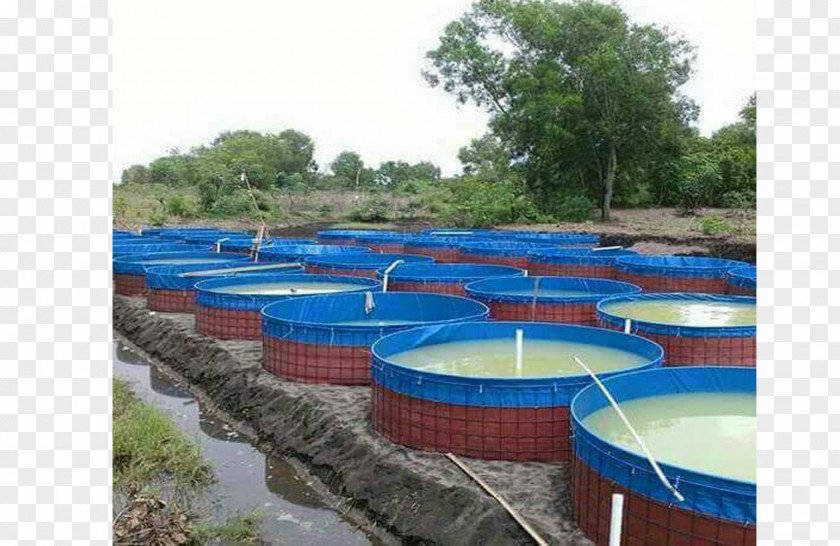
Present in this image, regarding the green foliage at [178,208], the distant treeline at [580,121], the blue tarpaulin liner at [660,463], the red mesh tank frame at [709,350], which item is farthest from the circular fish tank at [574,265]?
the green foliage at [178,208]

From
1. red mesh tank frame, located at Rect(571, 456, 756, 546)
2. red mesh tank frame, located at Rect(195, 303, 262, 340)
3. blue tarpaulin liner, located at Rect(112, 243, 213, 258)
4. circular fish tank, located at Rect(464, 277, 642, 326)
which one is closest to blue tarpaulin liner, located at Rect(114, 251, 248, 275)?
blue tarpaulin liner, located at Rect(112, 243, 213, 258)

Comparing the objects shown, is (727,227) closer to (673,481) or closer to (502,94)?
(502,94)

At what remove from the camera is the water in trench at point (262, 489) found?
5.12m

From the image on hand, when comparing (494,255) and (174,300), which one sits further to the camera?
(494,255)

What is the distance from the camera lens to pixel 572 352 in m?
7.06

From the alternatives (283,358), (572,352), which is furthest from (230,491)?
(572,352)

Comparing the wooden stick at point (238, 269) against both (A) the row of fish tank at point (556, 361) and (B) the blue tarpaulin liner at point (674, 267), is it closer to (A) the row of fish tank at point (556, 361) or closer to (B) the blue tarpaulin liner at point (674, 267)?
(A) the row of fish tank at point (556, 361)

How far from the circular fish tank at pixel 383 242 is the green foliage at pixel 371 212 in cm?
1238

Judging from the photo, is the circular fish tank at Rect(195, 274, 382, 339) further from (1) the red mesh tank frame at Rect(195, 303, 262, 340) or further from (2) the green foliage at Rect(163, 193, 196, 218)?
(2) the green foliage at Rect(163, 193, 196, 218)

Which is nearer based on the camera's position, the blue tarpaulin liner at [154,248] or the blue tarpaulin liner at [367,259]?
the blue tarpaulin liner at [367,259]

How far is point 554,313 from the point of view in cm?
862

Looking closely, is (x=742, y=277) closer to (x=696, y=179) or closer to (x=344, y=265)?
(x=344, y=265)

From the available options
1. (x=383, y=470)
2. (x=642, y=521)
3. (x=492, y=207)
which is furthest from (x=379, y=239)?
(x=642, y=521)

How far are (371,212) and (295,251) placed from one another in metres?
15.8
